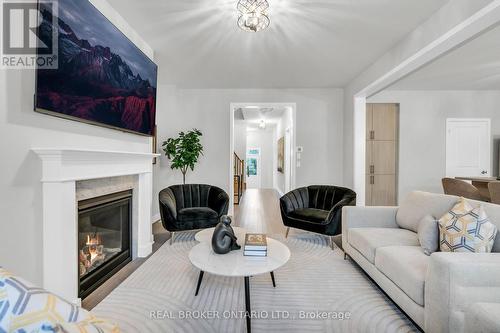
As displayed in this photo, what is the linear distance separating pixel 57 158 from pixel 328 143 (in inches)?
181

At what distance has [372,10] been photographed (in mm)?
2539

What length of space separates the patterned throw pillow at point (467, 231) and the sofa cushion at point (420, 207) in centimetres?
37

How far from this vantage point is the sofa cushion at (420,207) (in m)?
2.35

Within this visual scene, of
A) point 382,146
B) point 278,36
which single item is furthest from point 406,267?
point 382,146

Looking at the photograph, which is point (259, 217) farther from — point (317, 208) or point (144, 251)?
point (144, 251)

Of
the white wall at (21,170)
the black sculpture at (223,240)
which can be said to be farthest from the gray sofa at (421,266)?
the white wall at (21,170)

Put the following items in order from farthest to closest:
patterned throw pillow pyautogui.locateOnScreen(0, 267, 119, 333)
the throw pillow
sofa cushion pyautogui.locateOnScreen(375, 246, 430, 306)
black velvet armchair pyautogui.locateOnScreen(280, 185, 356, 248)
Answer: black velvet armchair pyautogui.locateOnScreen(280, 185, 356, 248) → the throw pillow → sofa cushion pyautogui.locateOnScreen(375, 246, 430, 306) → patterned throw pillow pyautogui.locateOnScreen(0, 267, 119, 333)

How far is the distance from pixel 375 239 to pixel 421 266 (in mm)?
638

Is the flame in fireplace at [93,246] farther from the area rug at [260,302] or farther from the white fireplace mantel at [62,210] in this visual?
the white fireplace mantel at [62,210]

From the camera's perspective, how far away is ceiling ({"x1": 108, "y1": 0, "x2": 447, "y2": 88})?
2484mm

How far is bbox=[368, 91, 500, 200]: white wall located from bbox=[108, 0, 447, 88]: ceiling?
71.4 inches

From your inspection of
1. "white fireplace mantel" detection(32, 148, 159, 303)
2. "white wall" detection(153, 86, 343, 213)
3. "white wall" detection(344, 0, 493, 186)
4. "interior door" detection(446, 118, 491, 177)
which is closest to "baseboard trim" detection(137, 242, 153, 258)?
"white fireplace mantel" detection(32, 148, 159, 303)

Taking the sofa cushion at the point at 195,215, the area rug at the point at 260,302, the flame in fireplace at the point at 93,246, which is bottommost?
the area rug at the point at 260,302

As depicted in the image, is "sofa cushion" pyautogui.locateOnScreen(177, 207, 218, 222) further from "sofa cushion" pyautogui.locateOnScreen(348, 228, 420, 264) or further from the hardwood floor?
"sofa cushion" pyautogui.locateOnScreen(348, 228, 420, 264)
